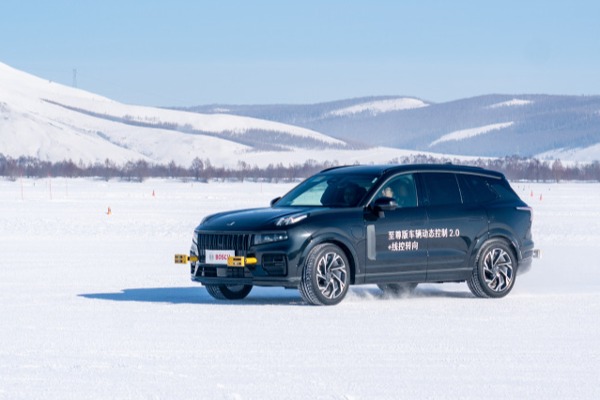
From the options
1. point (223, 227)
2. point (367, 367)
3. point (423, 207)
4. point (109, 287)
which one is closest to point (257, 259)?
point (223, 227)

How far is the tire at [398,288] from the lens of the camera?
17.4 meters

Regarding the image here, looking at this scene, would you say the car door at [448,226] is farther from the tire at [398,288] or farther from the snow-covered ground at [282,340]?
the tire at [398,288]

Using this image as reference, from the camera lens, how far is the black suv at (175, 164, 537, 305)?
15.0 meters

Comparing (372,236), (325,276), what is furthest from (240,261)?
(372,236)

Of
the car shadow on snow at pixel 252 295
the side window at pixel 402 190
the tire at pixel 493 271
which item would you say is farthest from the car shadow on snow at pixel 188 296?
the tire at pixel 493 271

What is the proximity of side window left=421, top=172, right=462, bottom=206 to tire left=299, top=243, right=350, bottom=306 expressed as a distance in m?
1.67

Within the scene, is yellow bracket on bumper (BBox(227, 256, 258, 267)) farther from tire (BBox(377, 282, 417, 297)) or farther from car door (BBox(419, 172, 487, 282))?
tire (BBox(377, 282, 417, 297))

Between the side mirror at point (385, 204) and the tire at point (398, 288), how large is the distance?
75.0 inches

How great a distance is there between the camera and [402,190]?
1611 centimetres

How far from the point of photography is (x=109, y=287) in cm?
1778

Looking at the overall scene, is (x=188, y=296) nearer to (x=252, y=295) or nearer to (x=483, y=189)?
(x=252, y=295)

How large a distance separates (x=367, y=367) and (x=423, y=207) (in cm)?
586

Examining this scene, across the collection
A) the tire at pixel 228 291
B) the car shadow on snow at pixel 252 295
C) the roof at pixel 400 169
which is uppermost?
the roof at pixel 400 169

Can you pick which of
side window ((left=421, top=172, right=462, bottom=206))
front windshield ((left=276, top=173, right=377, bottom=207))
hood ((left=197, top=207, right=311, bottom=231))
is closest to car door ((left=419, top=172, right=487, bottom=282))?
side window ((left=421, top=172, right=462, bottom=206))
